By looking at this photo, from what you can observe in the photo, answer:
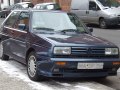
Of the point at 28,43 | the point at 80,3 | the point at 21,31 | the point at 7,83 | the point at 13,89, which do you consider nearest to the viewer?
the point at 13,89

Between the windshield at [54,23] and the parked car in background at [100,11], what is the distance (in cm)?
1319

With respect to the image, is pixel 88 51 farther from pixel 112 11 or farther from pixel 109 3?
pixel 109 3

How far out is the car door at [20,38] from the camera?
9180mm

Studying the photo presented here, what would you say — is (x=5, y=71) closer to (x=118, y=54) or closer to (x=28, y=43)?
(x=28, y=43)

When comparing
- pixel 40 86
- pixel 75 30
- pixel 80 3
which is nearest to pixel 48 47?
pixel 40 86

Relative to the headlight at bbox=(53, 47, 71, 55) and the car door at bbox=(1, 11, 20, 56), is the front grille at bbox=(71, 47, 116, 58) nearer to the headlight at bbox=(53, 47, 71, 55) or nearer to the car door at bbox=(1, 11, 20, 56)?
the headlight at bbox=(53, 47, 71, 55)

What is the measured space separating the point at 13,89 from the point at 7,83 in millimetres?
587

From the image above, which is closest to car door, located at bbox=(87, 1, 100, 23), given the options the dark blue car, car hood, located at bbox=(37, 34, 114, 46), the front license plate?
the dark blue car

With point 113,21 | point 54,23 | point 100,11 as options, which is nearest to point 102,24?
point 100,11

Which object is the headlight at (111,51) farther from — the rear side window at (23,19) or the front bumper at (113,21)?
the front bumper at (113,21)

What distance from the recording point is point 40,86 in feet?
26.1

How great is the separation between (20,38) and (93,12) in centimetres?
1523

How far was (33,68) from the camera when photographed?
850cm

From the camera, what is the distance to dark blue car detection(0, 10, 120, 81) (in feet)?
26.2
